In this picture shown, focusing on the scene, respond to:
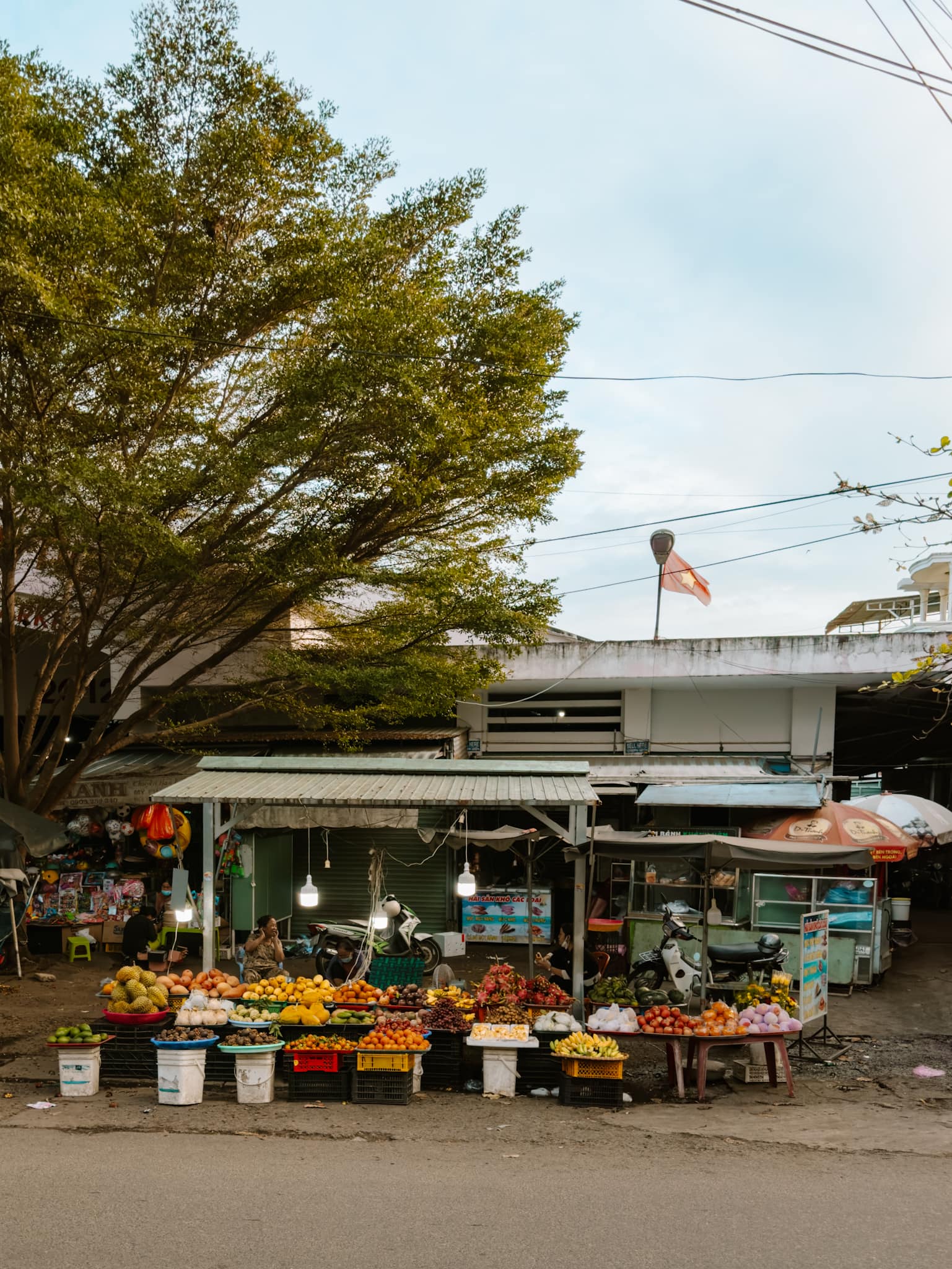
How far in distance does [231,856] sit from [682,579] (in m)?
11.8

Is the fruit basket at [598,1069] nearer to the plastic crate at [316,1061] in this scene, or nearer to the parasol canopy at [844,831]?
the plastic crate at [316,1061]

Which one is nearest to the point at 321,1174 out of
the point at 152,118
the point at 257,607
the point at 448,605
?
the point at 448,605

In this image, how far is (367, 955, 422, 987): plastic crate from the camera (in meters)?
14.0

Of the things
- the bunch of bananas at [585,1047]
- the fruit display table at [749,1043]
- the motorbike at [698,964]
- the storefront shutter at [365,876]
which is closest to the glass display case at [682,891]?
the motorbike at [698,964]

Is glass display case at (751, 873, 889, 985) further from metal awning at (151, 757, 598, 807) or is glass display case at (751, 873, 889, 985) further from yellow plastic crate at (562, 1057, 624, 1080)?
yellow plastic crate at (562, 1057, 624, 1080)

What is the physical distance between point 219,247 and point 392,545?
5018 millimetres

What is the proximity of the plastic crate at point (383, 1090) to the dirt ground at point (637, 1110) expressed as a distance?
0.11 metres

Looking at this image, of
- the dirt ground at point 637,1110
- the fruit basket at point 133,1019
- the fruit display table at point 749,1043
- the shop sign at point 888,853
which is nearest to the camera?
the dirt ground at point 637,1110

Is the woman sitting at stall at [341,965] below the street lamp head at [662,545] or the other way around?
below

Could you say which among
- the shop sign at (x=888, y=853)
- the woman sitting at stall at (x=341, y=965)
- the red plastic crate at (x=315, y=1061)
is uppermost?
the shop sign at (x=888, y=853)

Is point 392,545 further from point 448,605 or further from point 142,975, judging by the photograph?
point 142,975

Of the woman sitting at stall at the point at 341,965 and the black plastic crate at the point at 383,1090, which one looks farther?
the woman sitting at stall at the point at 341,965

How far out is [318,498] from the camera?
49.1ft

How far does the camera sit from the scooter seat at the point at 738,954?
12750 millimetres
